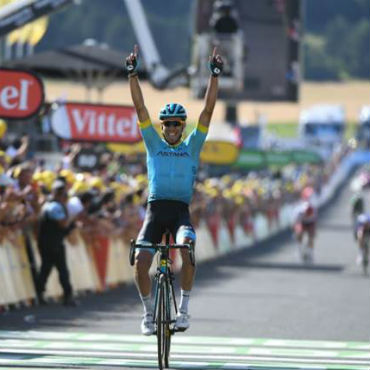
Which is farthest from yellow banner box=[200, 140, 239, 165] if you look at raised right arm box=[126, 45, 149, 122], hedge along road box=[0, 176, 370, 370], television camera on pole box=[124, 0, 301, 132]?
raised right arm box=[126, 45, 149, 122]

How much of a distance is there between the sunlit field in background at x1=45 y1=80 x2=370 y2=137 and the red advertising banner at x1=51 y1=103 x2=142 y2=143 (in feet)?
294

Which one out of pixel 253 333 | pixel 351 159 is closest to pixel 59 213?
pixel 253 333

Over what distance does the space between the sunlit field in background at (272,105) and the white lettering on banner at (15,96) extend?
95117mm

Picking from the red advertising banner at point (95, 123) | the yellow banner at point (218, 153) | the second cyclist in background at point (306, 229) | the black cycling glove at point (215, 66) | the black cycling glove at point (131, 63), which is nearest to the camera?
the black cycling glove at point (131, 63)

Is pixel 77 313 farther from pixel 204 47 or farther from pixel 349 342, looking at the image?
pixel 204 47

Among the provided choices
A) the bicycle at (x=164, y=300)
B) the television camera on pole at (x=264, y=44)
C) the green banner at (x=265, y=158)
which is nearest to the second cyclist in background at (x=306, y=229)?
the television camera on pole at (x=264, y=44)

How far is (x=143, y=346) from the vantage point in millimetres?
14844

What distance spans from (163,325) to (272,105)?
155076 millimetres

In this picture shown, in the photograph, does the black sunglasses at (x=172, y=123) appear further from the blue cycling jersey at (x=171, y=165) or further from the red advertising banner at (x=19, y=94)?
the red advertising banner at (x=19, y=94)

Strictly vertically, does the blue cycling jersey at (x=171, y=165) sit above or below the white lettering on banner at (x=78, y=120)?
below

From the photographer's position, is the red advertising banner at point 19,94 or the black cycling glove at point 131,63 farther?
the red advertising banner at point 19,94

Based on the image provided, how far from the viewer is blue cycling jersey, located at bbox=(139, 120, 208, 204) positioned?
12750 mm

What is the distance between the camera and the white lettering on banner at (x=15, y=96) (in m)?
18.6

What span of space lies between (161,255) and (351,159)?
9021 centimetres
